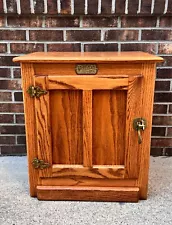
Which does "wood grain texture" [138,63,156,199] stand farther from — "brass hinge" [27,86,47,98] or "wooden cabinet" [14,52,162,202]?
"brass hinge" [27,86,47,98]

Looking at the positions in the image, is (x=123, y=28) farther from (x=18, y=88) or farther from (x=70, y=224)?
(x=70, y=224)

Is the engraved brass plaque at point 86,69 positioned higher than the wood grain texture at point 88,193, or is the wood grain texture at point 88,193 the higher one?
the engraved brass plaque at point 86,69

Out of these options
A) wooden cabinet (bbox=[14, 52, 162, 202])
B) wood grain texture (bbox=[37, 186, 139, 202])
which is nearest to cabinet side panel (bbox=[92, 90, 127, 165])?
wooden cabinet (bbox=[14, 52, 162, 202])

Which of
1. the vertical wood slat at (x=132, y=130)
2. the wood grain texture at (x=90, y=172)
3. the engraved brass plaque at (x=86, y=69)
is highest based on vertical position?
the engraved brass plaque at (x=86, y=69)

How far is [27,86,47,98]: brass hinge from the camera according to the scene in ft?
4.26

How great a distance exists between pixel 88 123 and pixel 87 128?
0.03m

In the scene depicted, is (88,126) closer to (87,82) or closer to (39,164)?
(87,82)

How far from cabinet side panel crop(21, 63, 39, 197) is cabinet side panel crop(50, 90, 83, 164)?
0.09 m

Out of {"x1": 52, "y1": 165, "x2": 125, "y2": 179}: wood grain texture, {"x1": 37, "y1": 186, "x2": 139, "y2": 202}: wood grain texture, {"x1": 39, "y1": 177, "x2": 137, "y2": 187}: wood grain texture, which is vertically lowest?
{"x1": 37, "y1": 186, "x2": 139, "y2": 202}: wood grain texture

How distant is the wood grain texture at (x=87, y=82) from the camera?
128 centimetres

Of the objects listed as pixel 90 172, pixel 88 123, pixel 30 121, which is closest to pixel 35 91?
pixel 30 121

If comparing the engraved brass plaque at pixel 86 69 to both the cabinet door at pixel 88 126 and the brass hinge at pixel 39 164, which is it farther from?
the brass hinge at pixel 39 164

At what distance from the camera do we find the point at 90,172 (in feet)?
4.65

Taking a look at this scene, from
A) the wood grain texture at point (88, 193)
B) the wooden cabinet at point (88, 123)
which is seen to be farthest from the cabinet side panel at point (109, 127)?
the wood grain texture at point (88, 193)
